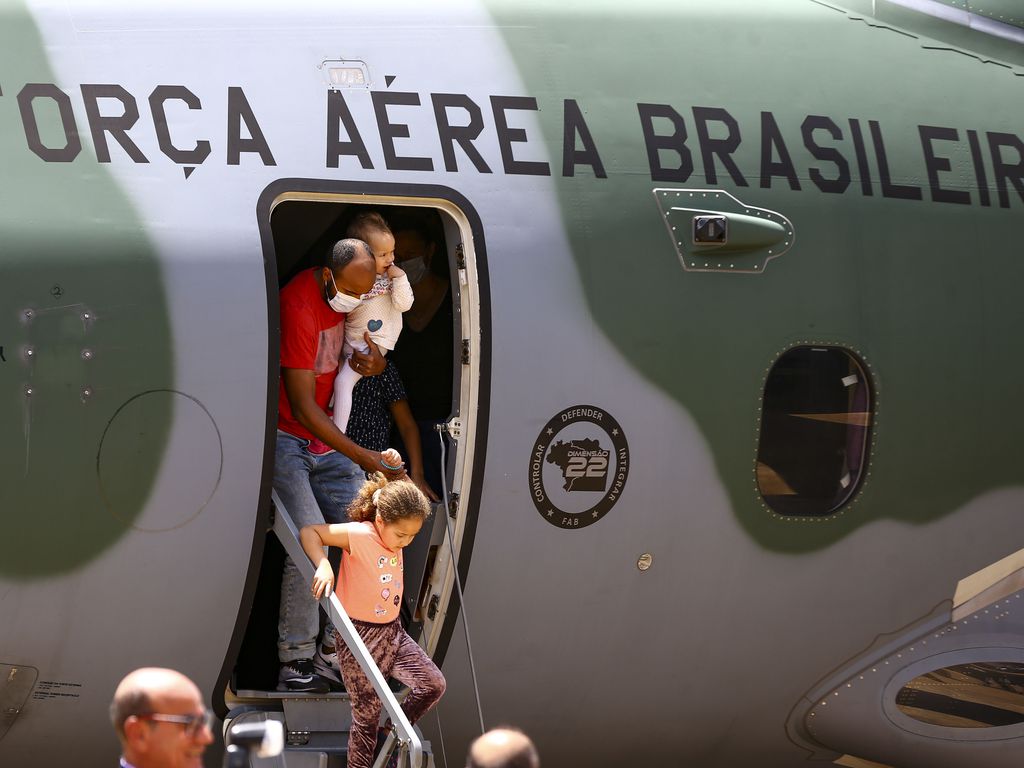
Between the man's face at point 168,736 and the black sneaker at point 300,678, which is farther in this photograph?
the black sneaker at point 300,678

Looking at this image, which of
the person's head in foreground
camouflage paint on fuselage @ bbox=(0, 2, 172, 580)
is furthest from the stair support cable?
the person's head in foreground

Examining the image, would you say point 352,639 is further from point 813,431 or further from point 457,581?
point 813,431

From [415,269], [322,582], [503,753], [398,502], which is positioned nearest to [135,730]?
[503,753]

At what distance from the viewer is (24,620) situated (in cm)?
535

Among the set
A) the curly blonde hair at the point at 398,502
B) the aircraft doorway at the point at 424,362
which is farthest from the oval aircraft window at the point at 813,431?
the curly blonde hair at the point at 398,502

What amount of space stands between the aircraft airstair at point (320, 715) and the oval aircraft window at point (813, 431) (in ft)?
6.65

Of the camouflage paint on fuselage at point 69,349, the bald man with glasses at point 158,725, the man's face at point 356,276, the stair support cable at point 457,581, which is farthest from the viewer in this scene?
the stair support cable at point 457,581

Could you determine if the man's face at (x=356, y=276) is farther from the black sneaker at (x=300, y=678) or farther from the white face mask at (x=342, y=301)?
the black sneaker at (x=300, y=678)

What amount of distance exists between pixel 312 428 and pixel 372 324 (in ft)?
1.93

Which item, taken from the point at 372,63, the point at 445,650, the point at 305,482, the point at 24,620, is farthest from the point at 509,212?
the point at 24,620

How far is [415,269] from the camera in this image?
667cm

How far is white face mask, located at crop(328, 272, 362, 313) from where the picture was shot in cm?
590

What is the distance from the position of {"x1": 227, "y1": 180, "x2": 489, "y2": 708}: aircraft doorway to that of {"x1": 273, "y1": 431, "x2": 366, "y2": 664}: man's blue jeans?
0.69 ft

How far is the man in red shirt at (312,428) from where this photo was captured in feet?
19.2
